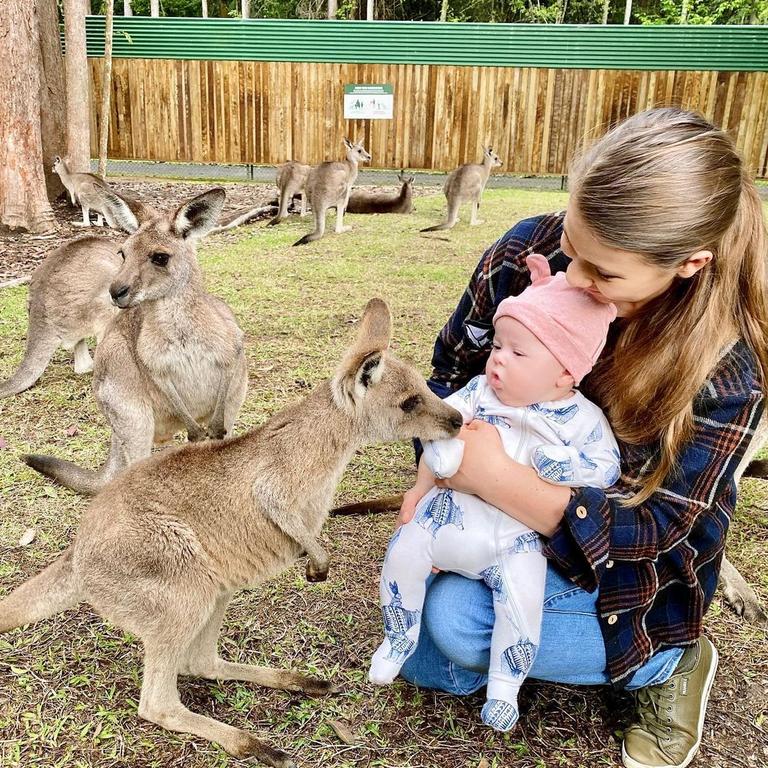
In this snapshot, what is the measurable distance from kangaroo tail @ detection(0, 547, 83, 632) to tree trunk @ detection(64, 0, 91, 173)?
287 inches

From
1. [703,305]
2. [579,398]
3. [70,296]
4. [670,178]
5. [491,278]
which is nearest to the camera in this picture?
[670,178]

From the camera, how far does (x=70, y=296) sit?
12.0 ft

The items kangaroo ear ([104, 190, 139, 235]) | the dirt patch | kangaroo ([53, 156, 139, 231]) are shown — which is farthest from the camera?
kangaroo ([53, 156, 139, 231])

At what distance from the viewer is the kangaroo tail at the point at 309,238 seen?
7055 millimetres

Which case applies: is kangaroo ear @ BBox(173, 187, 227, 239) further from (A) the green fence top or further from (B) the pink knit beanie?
(A) the green fence top

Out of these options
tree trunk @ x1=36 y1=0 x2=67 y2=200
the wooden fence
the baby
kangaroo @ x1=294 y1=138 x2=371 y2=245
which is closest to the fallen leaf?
the baby

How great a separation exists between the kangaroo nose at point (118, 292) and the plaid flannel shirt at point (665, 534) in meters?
1.80

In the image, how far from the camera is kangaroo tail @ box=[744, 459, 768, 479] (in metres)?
2.50

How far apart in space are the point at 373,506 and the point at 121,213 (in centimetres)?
155

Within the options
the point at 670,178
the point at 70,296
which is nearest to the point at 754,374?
the point at 670,178

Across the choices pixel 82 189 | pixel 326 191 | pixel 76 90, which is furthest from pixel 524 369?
pixel 76 90

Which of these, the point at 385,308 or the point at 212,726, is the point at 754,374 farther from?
the point at 212,726

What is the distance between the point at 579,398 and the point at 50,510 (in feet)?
6.12

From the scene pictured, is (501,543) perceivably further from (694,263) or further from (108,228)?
(108,228)
